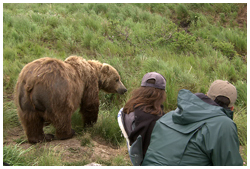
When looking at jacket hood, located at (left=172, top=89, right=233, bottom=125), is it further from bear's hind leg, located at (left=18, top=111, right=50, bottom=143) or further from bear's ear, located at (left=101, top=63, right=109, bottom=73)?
bear's ear, located at (left=101, top=63, right=109, bottom=73)

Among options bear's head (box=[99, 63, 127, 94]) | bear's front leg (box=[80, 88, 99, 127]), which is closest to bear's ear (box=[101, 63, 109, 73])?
bear's head (box=[99, 63, 127, 94])

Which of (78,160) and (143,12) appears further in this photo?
(143,12)

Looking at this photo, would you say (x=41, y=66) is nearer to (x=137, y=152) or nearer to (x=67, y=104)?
(x=67, y=104)

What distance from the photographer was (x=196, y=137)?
2598 mm

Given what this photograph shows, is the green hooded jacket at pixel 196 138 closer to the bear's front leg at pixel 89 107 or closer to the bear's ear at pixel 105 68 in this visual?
the bear's front leg at pixel 89 107

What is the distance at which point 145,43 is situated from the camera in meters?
9.78

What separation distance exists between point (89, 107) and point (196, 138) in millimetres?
3319

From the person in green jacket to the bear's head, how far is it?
133 inches

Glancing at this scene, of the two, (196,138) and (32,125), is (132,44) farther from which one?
(196,138)

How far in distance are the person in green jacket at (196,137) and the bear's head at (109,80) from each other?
3.39 metres

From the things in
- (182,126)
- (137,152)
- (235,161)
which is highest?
(182,126)

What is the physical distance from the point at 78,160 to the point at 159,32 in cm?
683

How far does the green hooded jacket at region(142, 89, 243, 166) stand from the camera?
2535 mm

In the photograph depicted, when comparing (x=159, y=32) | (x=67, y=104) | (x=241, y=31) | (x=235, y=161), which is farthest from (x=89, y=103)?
(x=241, y=31)
